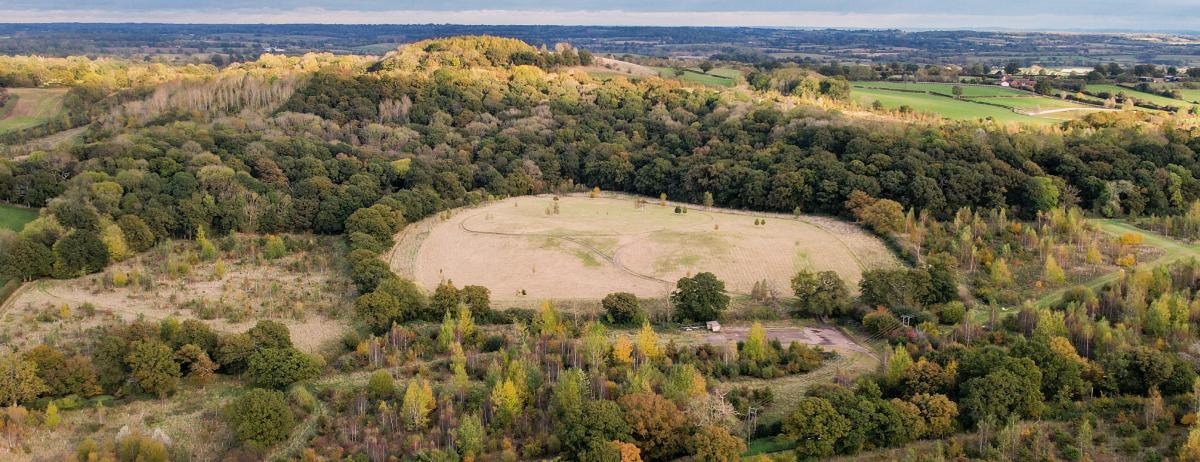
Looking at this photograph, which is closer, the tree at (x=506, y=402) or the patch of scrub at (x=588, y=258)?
the tree at (x=506, y=402)

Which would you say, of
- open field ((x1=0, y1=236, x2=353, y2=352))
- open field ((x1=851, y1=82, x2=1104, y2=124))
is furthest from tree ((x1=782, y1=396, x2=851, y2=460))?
open field ((x1=851, y1=82, x2=1104, y2=124))

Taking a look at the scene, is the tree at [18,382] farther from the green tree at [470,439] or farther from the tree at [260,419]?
the green tree at [470,439]

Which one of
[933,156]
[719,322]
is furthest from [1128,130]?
[719,322]

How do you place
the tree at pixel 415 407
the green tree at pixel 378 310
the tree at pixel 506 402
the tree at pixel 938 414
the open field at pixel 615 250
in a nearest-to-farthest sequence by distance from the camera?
the tree at pixel 938 414, the tree at pixel 415 407, the tree at pixel 506 402, the green tree at pixel 378 310, the open field at pixel 615 250

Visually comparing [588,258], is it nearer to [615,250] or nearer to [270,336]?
[615,250]

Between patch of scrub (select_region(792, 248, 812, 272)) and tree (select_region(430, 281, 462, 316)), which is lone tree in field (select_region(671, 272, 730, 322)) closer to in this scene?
patch of scrub (select_region(792, 248, 812, 272))

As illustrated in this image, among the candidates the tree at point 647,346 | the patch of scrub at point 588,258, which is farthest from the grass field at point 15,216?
the tree at point 647,346

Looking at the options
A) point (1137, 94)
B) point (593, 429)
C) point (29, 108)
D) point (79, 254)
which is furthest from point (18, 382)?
point (1137, 94)
